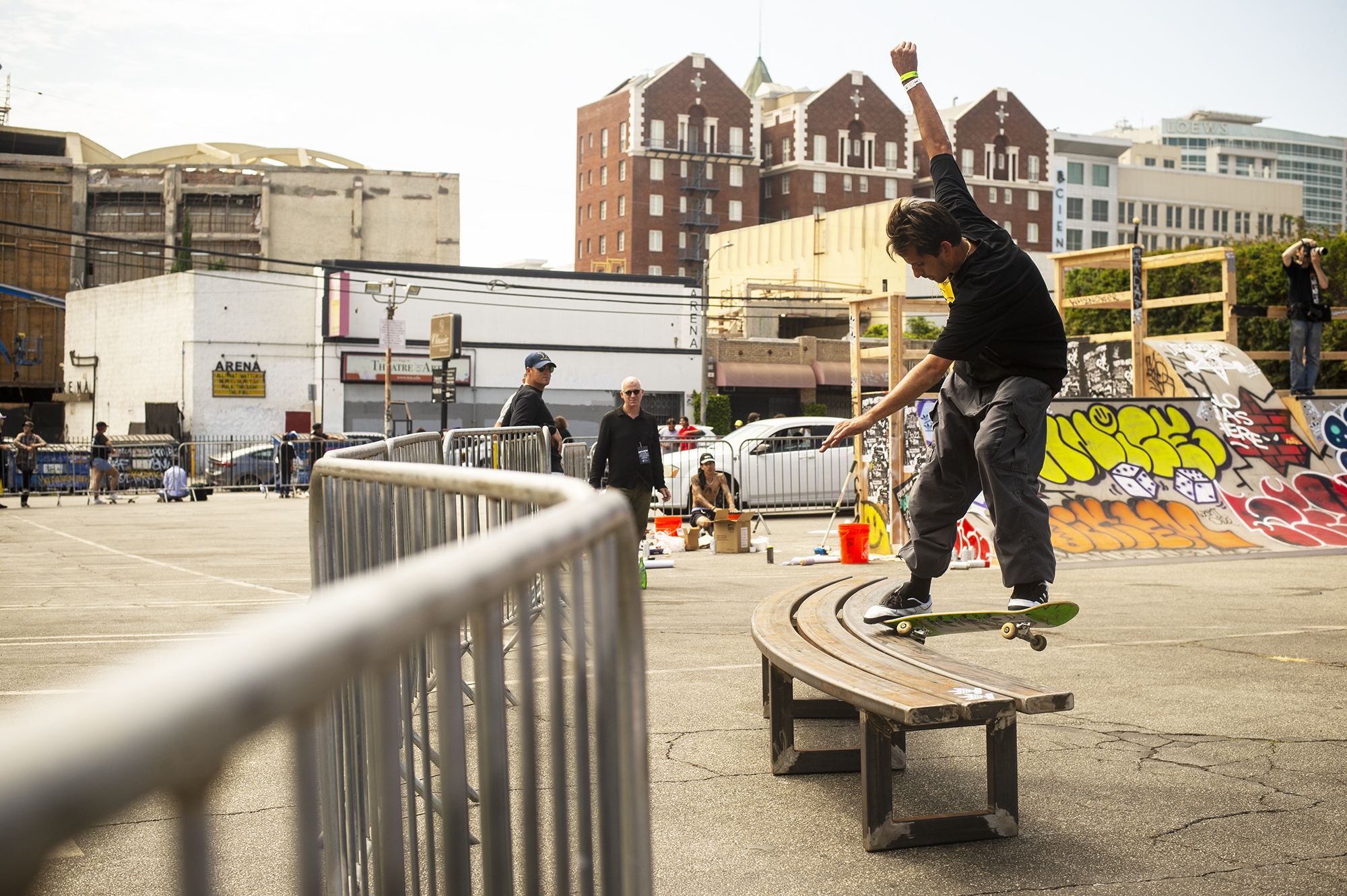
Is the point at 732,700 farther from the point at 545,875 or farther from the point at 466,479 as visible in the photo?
the point at 466,479

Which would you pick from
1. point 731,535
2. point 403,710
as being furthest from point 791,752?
point 731,535

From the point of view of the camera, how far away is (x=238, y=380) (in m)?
43.0

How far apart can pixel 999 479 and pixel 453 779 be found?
3.37 m

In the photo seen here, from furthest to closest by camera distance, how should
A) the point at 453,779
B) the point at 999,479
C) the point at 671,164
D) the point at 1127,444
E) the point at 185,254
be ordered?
the point at 671,164 → the point at 185,254 → the point at 1127,444 → the point at 999,479 → the point at 453,779

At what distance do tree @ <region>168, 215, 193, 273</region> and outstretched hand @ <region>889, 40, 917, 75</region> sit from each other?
59001 mm

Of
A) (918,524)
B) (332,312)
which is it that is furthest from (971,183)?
(918,524)

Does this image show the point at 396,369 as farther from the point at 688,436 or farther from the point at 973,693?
the point at 973,693

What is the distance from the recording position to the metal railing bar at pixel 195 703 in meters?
0.60

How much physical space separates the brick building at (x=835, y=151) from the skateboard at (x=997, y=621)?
8364 centimetres

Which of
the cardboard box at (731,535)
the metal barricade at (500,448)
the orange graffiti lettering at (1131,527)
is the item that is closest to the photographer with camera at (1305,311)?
the orange graffiti lettering at (1131,527)

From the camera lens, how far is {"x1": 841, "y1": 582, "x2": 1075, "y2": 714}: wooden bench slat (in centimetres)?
327

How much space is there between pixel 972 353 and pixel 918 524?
75 centimetres

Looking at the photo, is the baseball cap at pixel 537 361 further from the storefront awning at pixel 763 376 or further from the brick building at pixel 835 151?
the brick building at pixel 835 151

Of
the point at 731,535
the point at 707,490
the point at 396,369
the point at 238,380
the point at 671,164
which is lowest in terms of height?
the point at 731,535
